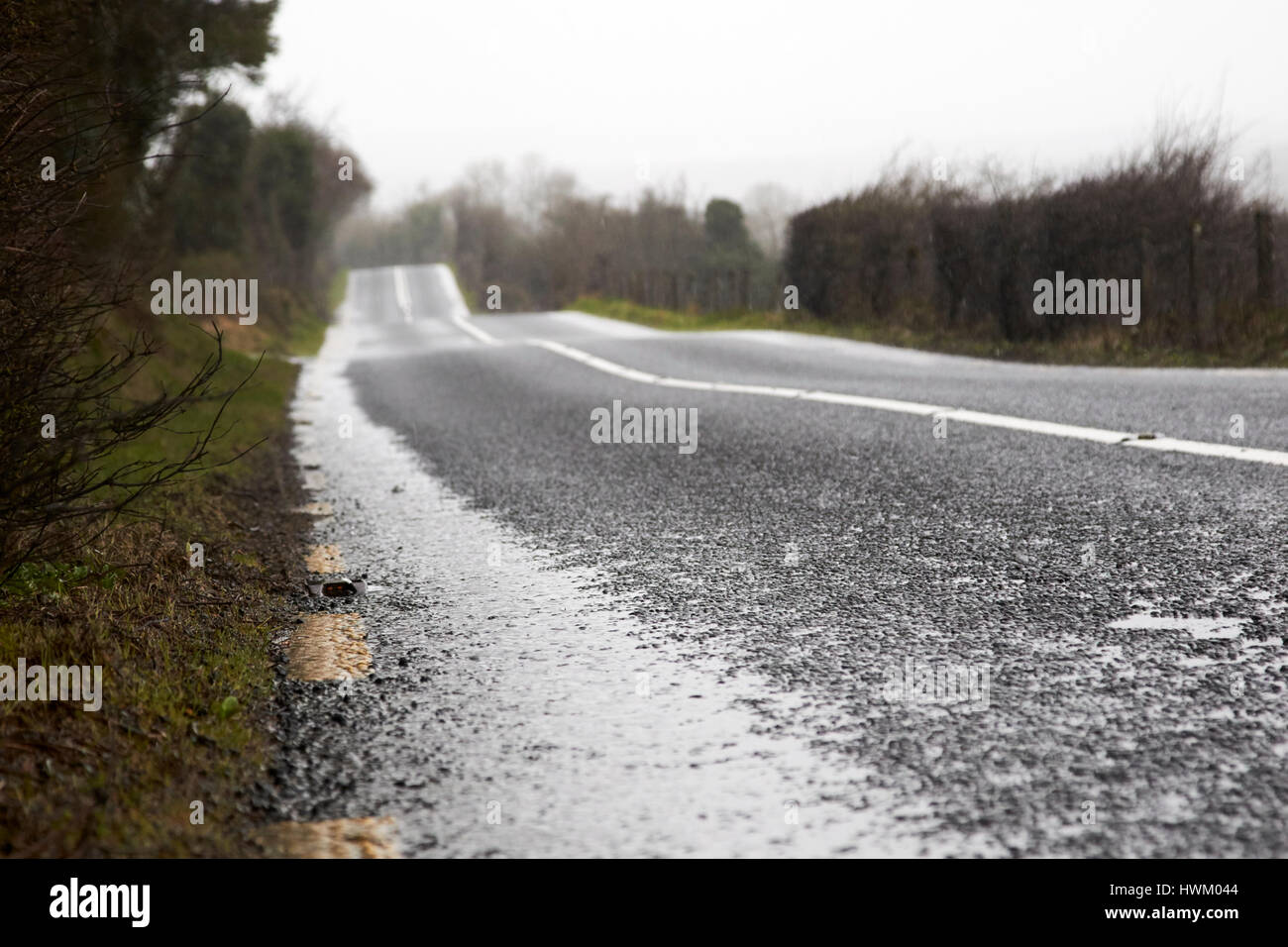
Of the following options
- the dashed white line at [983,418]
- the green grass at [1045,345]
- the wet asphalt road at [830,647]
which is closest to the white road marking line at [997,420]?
the dashed white line at [983,418]

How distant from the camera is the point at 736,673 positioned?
11.3ft

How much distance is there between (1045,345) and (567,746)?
47.0 feet

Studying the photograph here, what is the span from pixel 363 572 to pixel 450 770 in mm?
2368

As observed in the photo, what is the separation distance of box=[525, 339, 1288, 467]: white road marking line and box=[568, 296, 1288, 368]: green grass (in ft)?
16.0

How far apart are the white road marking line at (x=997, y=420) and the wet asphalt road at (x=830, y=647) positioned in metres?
0.23

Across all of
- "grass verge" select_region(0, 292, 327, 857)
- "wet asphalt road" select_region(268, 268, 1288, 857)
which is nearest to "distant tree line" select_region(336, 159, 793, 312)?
"wet asphalt road" select_region(268, 268, 1288, 857)

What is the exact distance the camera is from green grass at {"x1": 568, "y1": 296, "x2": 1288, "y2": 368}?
42.8ft

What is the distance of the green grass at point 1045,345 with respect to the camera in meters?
13.0

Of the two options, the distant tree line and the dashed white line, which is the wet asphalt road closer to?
the dashed white line

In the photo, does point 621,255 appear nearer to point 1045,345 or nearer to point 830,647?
point 1045,345

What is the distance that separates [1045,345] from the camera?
15891 millimetres
